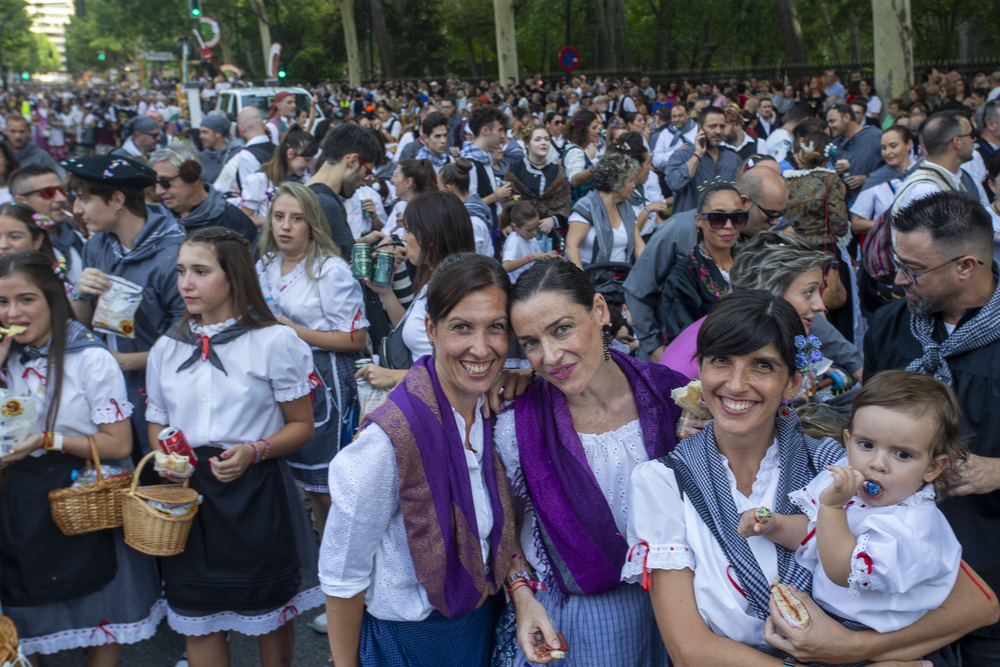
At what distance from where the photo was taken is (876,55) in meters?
16.8

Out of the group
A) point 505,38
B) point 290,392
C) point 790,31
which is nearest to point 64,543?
point 290,392

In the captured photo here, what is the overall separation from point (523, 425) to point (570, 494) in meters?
0.25

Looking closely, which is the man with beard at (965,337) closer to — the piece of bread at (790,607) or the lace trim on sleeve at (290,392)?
the piece of bread at (790,607)

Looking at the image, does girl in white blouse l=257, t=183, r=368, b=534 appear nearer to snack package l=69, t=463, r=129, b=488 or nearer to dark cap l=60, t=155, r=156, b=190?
dark cap l=60, t=155, r=156, b=190

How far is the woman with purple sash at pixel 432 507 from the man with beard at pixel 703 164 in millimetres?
5316

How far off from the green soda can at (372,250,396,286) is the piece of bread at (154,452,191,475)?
150 cm

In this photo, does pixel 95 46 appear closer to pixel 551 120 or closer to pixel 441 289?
pixel 551 120

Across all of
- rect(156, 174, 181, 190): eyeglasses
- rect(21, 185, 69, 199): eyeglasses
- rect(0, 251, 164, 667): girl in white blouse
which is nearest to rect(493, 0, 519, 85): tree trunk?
rect(156, 174, 181, 190): eyeglasses

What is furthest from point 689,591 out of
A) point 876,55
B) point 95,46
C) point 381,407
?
point 95,46

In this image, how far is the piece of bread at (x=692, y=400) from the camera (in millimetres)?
2434

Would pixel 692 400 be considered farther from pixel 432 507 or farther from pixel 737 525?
pixel 432 507

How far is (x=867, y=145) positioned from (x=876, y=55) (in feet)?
32.0

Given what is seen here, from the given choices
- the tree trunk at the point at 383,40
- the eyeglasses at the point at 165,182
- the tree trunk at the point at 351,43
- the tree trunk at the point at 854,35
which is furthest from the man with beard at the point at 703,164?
the tree trunk at the point at 383,40

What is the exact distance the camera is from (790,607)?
208 centimetres
